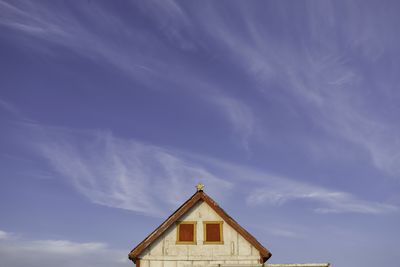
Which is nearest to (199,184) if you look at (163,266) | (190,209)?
(190,209)

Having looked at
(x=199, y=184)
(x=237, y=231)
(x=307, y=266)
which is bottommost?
(x=307, y=266)

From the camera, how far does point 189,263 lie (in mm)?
25078

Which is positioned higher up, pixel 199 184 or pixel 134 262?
pixel 199 184

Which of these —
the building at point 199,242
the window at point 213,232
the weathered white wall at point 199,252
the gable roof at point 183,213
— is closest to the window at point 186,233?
the building at point 199,242

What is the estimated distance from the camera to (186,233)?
2584 centimetres

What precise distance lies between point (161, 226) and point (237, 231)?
452cm

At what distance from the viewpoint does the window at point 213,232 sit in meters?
25.6

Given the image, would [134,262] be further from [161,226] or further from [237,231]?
[237,231]

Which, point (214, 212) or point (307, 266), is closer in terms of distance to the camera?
point (307, 266)

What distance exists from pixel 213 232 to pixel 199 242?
1.01 m

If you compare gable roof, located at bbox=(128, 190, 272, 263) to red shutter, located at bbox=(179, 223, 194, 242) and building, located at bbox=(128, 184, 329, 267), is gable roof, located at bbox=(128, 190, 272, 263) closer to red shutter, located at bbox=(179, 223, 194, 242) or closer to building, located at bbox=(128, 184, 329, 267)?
building, located at bbox=(128, 184, 329, 267)

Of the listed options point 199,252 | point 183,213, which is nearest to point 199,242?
point 199,252

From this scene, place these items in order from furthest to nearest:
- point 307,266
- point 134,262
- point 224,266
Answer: point 134,262 → point 224,266 → point 307,266

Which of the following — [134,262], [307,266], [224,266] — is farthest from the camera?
[134,262]
